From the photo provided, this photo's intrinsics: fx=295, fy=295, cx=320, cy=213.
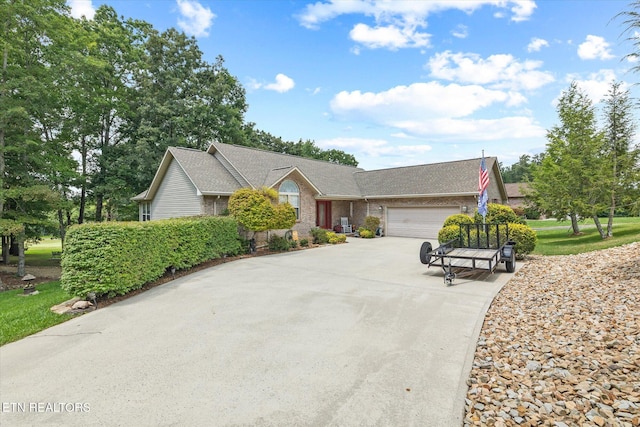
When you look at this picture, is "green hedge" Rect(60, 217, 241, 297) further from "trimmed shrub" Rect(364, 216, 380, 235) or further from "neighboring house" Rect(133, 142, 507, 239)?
"trimmed shrub" Rect(364, 216, 380, 235)

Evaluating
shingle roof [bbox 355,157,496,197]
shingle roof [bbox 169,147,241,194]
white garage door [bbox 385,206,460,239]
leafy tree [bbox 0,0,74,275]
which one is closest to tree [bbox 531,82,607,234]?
shingle roof [bbox 355,157,496,197]

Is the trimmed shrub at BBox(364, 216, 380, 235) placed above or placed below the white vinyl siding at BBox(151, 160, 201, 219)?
below

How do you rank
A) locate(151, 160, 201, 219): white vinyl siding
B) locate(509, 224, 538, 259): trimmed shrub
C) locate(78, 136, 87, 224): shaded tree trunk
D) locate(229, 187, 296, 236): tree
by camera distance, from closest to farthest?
1. locate(509, 224, 538, 259): trimmed shrub
2. locate(229, 187, 296, 236): tree
3. locate(151, 160, 201, 219): white vinyl siding
4. locate(78, 136, 87, 224): shaded tree trunk

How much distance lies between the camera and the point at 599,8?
7.60m

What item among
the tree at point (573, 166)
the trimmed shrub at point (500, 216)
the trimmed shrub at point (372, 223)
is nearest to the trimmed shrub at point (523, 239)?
the trimmed shrub at point (500, 216)

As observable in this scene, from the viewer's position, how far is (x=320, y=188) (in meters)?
20.8

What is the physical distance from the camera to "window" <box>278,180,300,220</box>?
57.3 ft

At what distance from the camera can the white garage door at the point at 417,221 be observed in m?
19.6

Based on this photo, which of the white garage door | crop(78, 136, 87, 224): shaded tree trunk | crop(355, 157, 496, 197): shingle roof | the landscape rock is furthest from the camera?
crop(78, 136, 87, 224): shaded tree trunk

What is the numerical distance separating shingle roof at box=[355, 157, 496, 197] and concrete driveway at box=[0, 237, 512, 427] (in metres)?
12.6

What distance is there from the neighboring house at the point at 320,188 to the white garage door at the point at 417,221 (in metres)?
0.06

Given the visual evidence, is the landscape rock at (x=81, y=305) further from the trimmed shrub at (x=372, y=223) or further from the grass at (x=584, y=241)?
the trimmed shrub at (x=372, y=223)

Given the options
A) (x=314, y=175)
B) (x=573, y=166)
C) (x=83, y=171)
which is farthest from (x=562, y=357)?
(x=83, y=171)

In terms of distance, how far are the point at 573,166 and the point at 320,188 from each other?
13.9m
